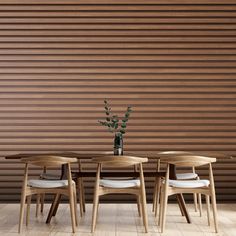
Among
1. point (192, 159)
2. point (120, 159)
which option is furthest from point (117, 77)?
point (192, 159)

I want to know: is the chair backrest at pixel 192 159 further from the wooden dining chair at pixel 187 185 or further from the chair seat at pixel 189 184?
the chair seat at pixel 189 184

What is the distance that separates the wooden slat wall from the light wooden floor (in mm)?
1007

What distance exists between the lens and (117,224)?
213 inches

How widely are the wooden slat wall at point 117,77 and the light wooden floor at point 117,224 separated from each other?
101 centimetres

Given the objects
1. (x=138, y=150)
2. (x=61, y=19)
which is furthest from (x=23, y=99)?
(x=138, y=150)

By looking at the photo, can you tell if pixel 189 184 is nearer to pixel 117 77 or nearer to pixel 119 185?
pixel 119 185

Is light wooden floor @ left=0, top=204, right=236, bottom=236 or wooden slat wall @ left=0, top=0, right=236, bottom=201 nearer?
light wooden floor @ left=0, top=204, right=236, bottom=236

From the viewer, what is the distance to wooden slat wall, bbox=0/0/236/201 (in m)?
7.39

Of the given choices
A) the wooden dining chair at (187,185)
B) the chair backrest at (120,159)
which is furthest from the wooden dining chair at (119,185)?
the wooden dining chair at (187,185)

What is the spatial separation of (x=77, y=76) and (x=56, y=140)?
1036 millimetres

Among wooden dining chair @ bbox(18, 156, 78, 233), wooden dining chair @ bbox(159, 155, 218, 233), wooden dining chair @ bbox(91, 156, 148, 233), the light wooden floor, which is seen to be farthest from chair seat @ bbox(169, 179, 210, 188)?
Result: wooden dining chair @ bbox(18, 156, 78, 233)

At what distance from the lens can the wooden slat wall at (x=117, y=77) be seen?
24.3 feet

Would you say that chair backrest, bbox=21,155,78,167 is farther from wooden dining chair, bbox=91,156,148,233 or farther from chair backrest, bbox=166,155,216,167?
chair backrest, bbox=166,155,216,167

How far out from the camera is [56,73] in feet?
24.3
